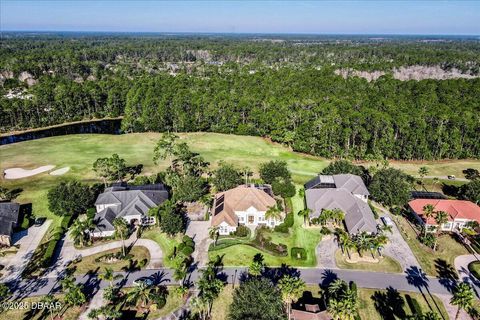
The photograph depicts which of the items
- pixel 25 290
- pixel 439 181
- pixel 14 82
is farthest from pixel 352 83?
pixel 14 82

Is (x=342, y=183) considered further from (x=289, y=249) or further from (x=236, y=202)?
(x=236, y=202)

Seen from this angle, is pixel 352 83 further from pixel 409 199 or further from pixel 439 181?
pixel 409 199

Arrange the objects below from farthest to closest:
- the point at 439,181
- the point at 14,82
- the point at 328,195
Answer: the point at 14,82 → the point at 439,181 → the point at 328,195

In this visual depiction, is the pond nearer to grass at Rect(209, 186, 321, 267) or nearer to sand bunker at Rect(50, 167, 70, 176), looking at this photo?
sand bunker at Rect(50, 167, 70, 176)

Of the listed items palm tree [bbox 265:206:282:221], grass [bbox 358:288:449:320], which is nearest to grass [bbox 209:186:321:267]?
palm tree [bbox 265:206:282:221]

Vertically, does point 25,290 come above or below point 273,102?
below

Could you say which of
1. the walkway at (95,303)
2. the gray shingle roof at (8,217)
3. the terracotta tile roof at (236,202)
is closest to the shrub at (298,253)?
the terracotta tile roof at (236,202)
